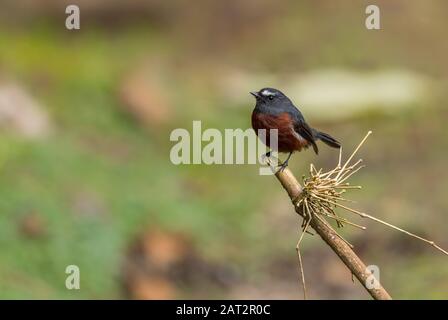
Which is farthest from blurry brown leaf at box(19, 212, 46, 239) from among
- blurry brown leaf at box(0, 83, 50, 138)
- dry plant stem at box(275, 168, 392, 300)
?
dry plant stem at box(275, 168, 392, 300)

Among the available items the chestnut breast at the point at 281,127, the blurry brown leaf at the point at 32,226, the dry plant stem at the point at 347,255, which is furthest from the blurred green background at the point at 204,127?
the dry plant stem at the point at 347,255

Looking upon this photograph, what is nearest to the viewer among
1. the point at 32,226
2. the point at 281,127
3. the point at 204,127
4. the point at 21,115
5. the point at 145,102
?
the point at 281,127

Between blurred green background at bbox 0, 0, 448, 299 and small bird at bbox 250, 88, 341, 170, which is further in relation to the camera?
blurred green background at bbox 0, 0, 448, 299

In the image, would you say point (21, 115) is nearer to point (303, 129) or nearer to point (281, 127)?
point (303, 129)

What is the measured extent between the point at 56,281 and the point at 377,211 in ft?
11.3

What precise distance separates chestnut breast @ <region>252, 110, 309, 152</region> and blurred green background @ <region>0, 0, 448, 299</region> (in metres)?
2.39

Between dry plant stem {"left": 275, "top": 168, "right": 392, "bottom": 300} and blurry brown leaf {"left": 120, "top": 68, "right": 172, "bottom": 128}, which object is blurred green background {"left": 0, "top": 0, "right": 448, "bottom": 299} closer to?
blurry brown leaf {"left": 120, "top": 68, "right": 172, "bottom": 128}

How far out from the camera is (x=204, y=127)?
420 inches

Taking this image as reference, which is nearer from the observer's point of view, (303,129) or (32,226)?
(303,129)

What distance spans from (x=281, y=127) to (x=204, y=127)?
618 centimetres

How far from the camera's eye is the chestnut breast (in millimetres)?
4492

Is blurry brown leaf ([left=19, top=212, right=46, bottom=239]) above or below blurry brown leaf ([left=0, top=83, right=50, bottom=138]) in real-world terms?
below

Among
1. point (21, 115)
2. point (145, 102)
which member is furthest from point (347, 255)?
point (145, 102)

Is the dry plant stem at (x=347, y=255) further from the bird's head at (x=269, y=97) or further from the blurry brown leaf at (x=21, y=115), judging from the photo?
the blurry brown leaf at (x=21, y=115)
